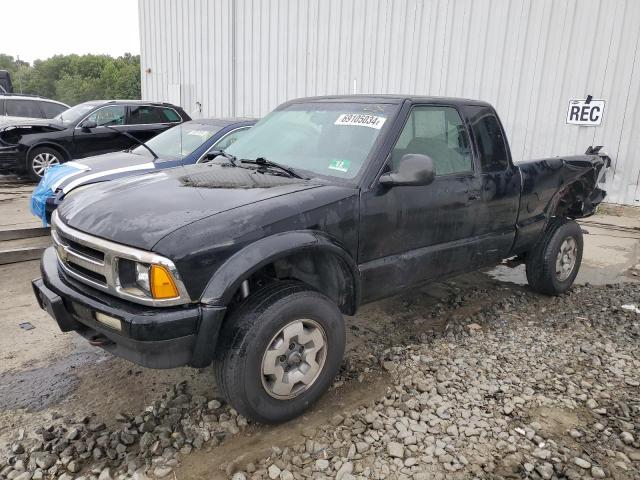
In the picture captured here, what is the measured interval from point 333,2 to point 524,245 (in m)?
9.52

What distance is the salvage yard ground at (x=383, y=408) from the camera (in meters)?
2.43

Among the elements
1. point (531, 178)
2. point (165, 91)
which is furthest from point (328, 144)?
point (165, 91)

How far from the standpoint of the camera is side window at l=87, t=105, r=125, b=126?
379 inches

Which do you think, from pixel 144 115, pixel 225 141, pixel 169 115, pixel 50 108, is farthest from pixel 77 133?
pixel 225 141

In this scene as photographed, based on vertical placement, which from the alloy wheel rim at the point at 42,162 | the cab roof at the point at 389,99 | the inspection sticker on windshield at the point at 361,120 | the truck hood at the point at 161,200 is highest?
the cab roof at the point at 389,99

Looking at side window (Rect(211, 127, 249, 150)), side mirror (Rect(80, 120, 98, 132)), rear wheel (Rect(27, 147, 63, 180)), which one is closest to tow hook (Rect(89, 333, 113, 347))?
side window (Rect(211, 127, 249, 150))

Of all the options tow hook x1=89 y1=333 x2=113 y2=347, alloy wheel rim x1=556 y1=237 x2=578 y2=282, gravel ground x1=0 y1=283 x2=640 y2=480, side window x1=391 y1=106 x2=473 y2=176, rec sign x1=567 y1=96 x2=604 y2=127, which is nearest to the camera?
gravel ground x1=0 y1=283 x2=640 y2=480

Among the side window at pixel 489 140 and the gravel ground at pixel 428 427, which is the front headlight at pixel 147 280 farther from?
the side window at pixel 489 140

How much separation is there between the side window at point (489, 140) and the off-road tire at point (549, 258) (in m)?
1.00

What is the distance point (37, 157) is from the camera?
928cm

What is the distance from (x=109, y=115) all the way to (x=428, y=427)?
29.8ft

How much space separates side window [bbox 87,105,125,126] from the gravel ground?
26.2 feet

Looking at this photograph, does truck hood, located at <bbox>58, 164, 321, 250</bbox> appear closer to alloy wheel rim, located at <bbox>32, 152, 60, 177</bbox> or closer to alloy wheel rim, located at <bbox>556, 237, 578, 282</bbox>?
alloy wheel rim, located at <bbox>556, 237, 578, 282</bbox>

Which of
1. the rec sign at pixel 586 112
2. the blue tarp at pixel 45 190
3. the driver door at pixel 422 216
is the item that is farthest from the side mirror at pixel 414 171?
the rec sign at pixel 586 112
